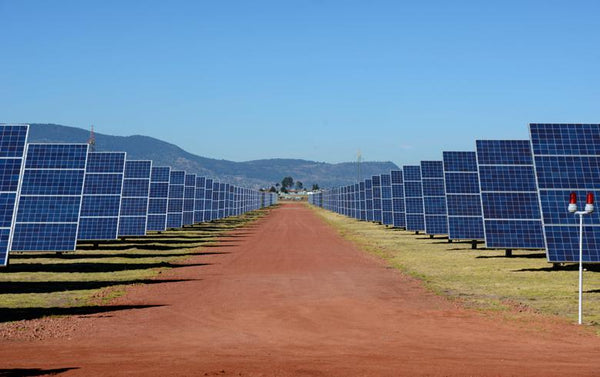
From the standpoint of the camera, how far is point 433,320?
56.3ft

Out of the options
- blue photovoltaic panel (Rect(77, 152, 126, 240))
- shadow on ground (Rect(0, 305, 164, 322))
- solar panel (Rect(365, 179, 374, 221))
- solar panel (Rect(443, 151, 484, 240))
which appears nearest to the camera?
shadow on ground (Rect(0, 305, 164, 322))

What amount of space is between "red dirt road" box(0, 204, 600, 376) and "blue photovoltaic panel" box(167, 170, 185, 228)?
34647 millimetres

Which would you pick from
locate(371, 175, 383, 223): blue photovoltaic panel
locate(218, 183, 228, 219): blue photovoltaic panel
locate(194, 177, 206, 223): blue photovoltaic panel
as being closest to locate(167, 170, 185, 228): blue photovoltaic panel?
locate(194, 177, 206, 223): blue photovoltaic panel

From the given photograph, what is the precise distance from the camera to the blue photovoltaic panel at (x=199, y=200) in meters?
71.9

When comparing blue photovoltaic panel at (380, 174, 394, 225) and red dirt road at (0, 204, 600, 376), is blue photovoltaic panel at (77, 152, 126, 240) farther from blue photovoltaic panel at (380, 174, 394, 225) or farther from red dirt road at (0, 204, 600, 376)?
blue photovoltaic panel at (380, 174, 394, 225)

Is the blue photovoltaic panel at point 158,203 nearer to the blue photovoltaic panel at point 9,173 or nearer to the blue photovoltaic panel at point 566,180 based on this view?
the blue photovoltaic panel at point 9,173

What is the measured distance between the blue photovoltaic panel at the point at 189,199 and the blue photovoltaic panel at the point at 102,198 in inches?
825

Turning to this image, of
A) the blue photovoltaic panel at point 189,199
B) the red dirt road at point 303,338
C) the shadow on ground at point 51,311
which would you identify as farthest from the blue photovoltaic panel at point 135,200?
the shadow on ground at point 51,311

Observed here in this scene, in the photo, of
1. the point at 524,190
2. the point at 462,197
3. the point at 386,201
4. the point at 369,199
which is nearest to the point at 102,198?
the point at 462,197

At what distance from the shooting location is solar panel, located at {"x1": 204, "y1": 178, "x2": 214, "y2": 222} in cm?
7821

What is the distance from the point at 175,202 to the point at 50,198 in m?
29.2

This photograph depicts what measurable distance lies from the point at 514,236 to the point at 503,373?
72.1 feet

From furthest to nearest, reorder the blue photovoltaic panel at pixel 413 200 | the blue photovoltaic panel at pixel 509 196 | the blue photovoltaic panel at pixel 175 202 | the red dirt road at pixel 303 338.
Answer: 1. the blue photovoltaic panel at pixel 175 202
2. the blue photovoltaic panel at pixel 413 200
3. the blue photovoltaic panel at pixel 509 196
4. the red dirt road at pixel 303 338

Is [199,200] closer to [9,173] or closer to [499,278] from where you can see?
[9,173]
